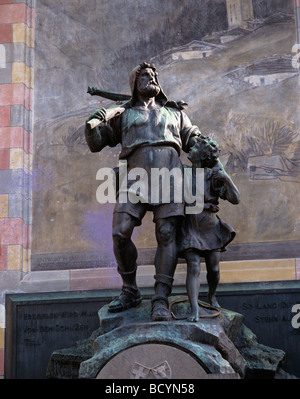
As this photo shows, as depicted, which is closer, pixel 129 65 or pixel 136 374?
pixel 136 374

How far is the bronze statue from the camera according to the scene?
5.22m

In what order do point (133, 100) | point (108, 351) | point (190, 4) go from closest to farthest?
point (108, 351), point (133, 100), point (190, 4)

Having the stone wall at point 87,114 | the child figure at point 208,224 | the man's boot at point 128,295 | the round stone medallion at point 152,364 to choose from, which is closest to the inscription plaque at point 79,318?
the stone wall at point 87,114

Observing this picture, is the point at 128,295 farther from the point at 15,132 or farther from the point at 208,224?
the point at 15,132

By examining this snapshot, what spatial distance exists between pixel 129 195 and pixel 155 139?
0.53 meters

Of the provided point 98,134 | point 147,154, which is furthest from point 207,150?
point 98,134

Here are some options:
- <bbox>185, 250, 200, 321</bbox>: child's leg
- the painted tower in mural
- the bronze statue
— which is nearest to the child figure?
<bbox>185, 250, 200, 321</bbox>: child's leg

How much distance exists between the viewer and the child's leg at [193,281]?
4938mm

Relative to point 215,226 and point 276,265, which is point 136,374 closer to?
point 215,226

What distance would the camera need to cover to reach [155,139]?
5.52 m

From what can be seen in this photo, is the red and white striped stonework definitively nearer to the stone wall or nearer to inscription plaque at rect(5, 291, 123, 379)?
the stone wall

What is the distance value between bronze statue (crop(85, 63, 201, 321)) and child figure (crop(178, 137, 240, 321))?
12 centimetres

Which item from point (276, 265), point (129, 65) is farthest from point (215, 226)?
point (129, 65)

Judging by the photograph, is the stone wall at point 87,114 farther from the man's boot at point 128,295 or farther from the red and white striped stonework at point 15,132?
the man's boot at point 128,295
